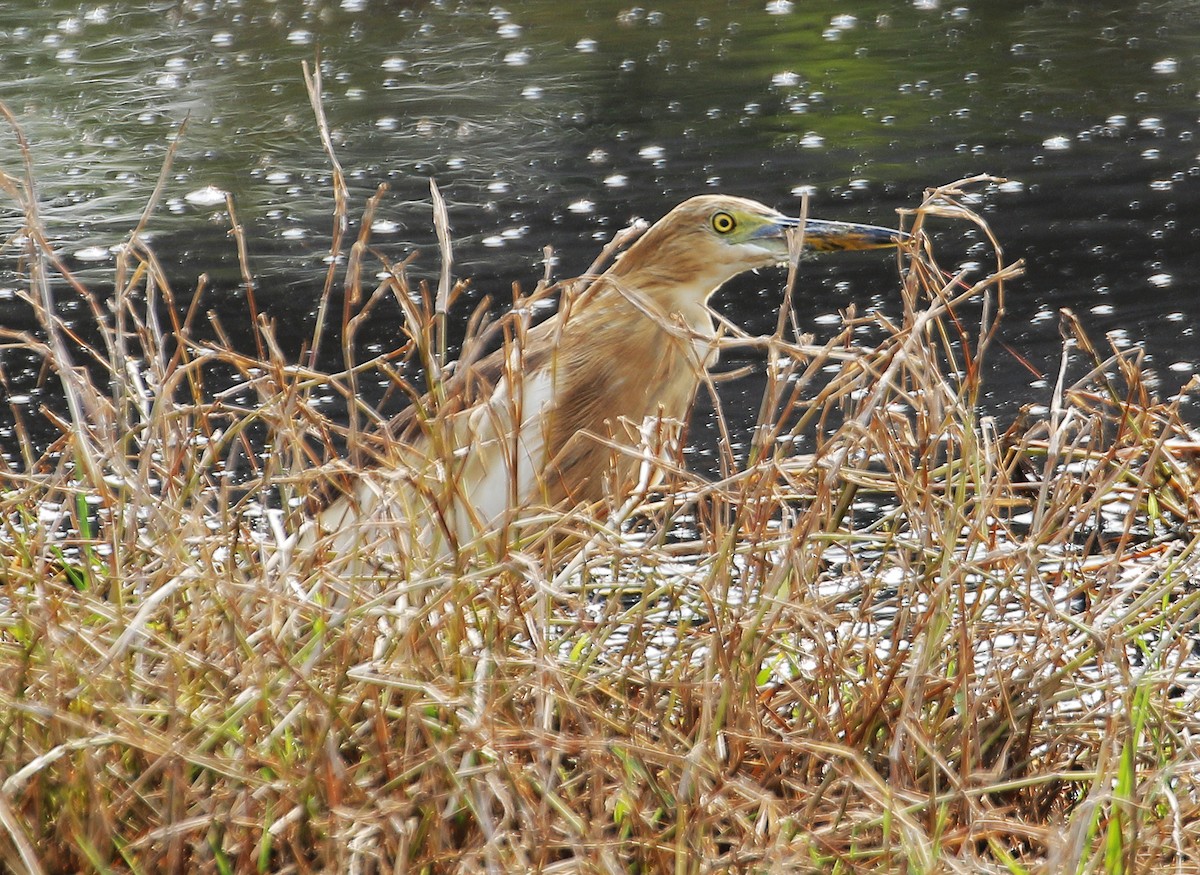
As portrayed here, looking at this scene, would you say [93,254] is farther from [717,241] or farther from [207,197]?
[717,241]

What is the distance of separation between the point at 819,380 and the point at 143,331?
192 cm

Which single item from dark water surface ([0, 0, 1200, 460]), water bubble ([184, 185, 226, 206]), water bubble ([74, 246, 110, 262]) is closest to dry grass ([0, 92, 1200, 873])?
dark water surface ([0, 0, 1200, 460])

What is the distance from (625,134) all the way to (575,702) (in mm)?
4359

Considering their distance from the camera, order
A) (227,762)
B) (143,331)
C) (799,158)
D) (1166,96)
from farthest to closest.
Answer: (1166,96)
(799,158)
(143,331)
(227,762)

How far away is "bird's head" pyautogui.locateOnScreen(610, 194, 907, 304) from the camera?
2.44 metres

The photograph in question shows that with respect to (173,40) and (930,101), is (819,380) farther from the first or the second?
(173,40)

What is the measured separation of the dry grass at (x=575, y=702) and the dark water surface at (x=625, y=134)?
5.45ft

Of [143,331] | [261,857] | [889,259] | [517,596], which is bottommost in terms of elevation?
[889,259]

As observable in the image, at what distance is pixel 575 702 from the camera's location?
1.45 meters

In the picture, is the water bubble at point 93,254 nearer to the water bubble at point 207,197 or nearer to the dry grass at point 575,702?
the water bubble at point 207,197

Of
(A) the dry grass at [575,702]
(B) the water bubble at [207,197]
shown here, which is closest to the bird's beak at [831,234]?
(A) the dry grass at [575,702]

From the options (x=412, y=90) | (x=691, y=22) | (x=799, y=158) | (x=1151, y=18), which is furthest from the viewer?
(x=691, y=22)

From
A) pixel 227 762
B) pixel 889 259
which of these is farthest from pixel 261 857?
pixel 889 259

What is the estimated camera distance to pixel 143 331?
178cm
